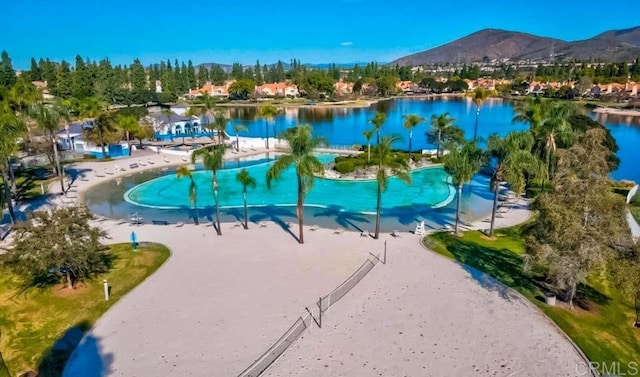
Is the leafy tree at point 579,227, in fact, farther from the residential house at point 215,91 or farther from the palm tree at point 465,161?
the residential house at point 215,91

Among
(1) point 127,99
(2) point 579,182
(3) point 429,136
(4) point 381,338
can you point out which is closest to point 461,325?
(4) point 381,338

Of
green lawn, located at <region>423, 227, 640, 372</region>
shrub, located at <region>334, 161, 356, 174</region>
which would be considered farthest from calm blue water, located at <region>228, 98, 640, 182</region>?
green lawn, located at <region>423, 227, 640, 372</region>

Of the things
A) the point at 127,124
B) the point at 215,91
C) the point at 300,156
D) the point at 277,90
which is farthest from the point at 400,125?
the point at 215,91

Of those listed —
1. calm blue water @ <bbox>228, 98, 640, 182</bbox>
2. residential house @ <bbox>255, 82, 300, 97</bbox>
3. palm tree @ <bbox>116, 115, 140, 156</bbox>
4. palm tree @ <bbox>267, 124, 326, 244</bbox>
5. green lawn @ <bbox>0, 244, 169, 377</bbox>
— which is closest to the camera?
green lawn @ <bbox>0, 244, 169, 377</bbox>

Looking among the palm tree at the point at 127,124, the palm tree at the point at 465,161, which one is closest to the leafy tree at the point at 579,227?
the palm tree at the point at 465,161

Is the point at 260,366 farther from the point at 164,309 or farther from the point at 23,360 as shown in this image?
the point at 23,360

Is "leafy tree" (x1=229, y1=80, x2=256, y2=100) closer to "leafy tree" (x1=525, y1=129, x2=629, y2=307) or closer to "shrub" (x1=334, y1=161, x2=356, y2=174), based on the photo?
"shrub" (x1=334, y1=161, x2=356, y2=174)
